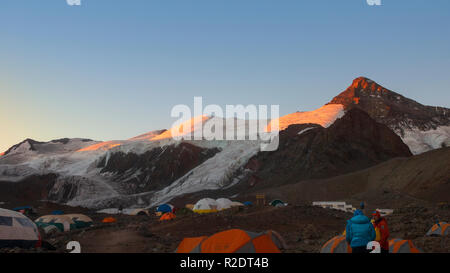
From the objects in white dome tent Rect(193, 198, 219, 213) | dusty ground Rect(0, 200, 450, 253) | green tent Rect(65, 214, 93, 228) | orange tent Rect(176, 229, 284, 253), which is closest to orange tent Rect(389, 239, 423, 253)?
orange tent Rect(176, 229, 284, 253)

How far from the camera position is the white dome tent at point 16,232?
16.5 meters

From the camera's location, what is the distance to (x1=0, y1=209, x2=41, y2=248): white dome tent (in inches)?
649

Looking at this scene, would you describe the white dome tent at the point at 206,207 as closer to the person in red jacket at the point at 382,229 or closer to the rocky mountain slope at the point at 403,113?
the person in red jacket at the point at 382,229

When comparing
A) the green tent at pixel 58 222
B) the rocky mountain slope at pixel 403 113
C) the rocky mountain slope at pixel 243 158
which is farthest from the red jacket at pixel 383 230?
the rocky mountain slope at pixel 403 113

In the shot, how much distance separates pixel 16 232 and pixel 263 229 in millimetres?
17104

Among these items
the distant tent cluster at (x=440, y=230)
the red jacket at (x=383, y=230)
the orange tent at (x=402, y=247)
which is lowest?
the distant tent cluster at (x=440, y=230)

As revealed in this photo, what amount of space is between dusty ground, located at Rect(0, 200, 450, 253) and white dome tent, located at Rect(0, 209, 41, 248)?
91 centimetres

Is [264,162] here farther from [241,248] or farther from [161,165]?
[241,248]

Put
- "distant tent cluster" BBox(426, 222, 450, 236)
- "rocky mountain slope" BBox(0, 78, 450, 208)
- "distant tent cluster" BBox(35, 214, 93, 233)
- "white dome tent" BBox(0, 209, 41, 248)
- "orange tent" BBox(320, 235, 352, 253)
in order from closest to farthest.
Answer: "orange tent" BBox(320, 235, 352, 253) → "white dome tent" BBox(0, 209, 41, 248) → "distant tent cluster" BBox(426, 222, 450, 236) → "distant tent cluster" BBox(35, 214, 93, 233) → "rocky mountain slope" BBox(0, 78, 450, 208)

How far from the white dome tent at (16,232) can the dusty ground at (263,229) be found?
91cm

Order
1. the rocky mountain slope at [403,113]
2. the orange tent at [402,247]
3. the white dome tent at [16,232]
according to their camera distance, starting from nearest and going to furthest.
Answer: the orange tent at [402,247] → the white dome tent at [16,232] → the rocky mountain slope at [403,113]

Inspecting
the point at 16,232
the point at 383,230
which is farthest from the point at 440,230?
the point at 16,232

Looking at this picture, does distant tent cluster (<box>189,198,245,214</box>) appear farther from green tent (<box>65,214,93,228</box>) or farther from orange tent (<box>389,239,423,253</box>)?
orange tent (<box>389,239,423,253</box>)
